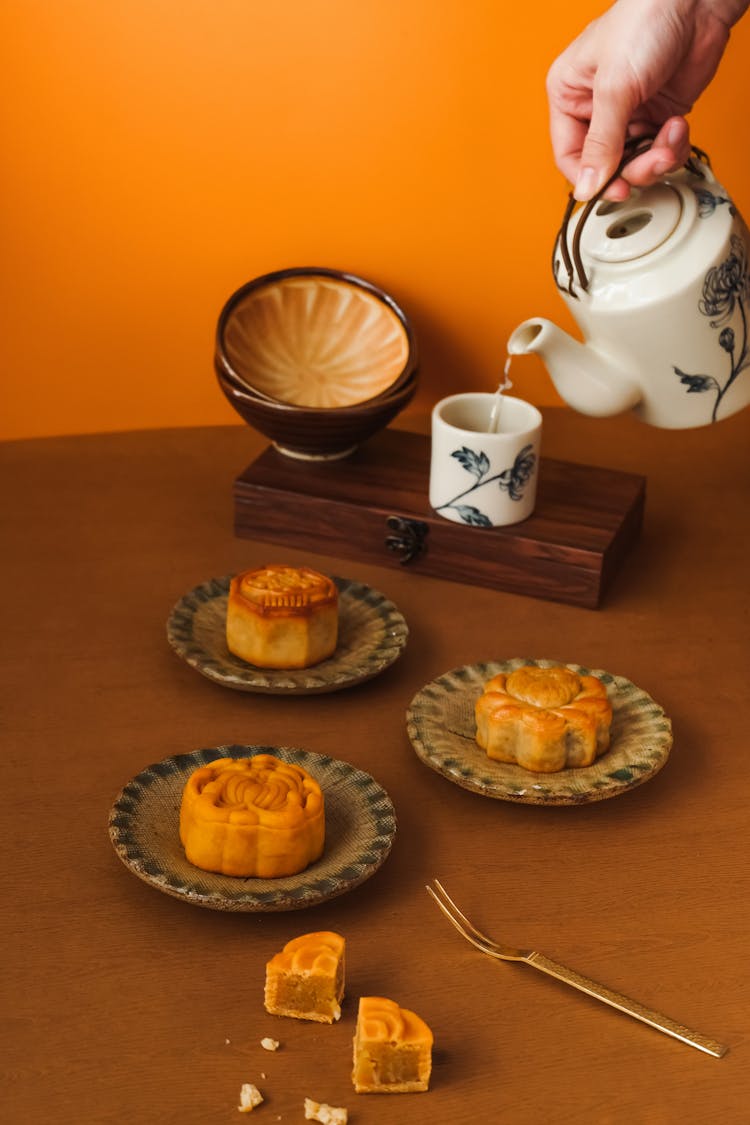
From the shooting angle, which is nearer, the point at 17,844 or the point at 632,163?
the point at 17,844

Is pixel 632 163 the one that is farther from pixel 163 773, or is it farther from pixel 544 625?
pixel 163 773

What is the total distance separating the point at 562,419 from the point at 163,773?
917mm

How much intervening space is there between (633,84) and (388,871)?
0.79 meters

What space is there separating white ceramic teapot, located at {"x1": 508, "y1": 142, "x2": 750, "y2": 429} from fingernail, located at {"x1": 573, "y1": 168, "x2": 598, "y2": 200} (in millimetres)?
13

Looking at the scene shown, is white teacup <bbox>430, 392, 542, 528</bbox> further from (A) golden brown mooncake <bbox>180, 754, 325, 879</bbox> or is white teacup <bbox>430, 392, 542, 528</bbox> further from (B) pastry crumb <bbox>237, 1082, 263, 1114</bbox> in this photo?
(B) pastry crumb <bbox>237, 1082, 263, 1114</bbox>

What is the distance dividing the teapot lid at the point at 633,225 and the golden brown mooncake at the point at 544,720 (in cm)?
38

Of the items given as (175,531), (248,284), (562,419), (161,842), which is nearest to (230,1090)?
(161,842)

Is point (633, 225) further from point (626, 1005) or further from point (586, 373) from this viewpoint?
point (626, 1005)

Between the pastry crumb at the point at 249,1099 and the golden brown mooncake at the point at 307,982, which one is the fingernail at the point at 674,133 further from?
the pastry crumb at the point at 249,1099

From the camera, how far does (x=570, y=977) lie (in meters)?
0.90

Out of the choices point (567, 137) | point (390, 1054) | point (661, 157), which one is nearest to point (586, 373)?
point (661, 157)

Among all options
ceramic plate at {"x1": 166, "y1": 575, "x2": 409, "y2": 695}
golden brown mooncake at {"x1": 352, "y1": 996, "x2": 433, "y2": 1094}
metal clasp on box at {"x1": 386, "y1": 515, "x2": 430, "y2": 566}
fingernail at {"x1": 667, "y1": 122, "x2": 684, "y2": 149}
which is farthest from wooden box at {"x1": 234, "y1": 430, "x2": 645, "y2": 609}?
golden brown mooncake at {"x1": 352, "y1": 996, "x2": 433, "y2": 1094}

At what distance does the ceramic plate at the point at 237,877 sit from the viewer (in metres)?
0.94

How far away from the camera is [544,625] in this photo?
53.7 inches
